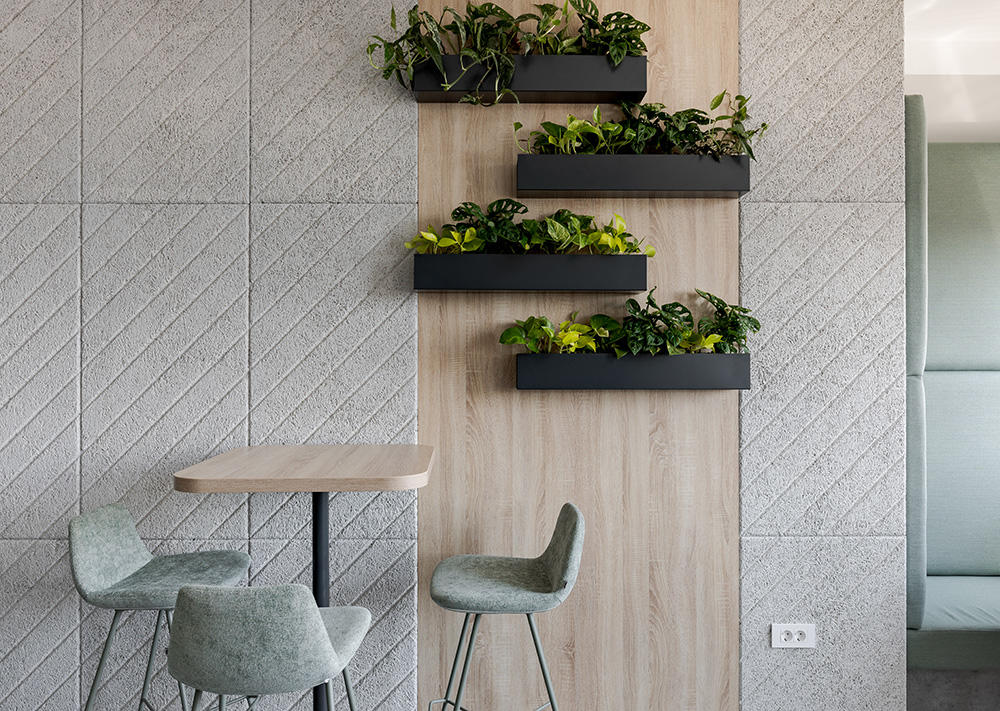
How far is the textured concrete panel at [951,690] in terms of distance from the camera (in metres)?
2.62

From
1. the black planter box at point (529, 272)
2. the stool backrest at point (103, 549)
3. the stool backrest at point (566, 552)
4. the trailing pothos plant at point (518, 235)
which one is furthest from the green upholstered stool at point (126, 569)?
the trailing pothos plant at point (518, 235)

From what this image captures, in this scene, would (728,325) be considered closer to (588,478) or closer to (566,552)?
(588,478)

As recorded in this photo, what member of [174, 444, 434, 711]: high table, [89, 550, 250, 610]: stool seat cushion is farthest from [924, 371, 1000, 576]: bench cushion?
[89, 550, 250, 610]: stool seat cushion

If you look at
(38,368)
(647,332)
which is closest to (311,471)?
(647,332)

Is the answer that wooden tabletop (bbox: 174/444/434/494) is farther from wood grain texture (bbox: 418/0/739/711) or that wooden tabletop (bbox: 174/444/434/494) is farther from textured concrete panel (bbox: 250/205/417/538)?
wood grain texture (bbox: 418/0/739/711)

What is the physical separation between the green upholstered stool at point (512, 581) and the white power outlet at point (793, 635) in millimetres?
889

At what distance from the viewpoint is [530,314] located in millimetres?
2631

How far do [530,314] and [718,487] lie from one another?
92 cm

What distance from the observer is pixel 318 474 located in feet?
6.21

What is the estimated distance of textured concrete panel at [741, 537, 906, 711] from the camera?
2.59 m

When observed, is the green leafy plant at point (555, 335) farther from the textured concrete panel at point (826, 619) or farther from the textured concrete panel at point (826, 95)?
the textured concrete panel at point (826, 619)

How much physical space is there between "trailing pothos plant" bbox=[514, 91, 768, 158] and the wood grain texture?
15 cm

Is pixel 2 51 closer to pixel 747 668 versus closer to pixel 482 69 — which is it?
pixel 482 69

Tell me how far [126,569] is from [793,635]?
89.0 inches
